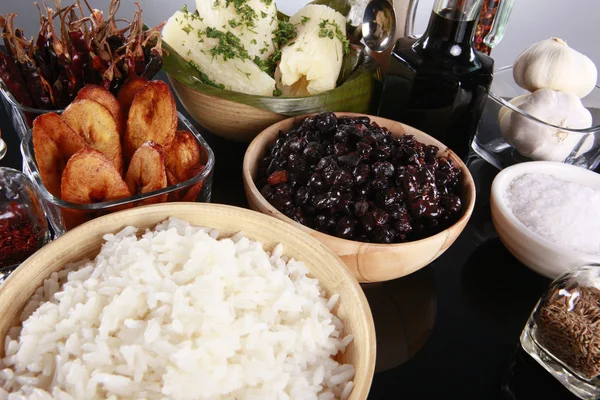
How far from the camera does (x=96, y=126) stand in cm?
88

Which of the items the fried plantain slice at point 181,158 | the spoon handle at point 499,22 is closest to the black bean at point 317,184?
the fried plantain slice at point 181,158

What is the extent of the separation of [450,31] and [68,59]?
86 centimetres

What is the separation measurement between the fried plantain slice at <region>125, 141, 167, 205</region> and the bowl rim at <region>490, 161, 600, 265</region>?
0.68 metres

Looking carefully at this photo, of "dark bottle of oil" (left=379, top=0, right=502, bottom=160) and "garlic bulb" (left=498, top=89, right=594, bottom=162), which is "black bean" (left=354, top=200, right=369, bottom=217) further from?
"garlic bulb" (left=498, top=89, right=594, bottom=162)

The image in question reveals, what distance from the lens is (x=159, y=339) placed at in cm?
62

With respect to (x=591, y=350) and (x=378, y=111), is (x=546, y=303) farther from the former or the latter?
(x=378, y=111)

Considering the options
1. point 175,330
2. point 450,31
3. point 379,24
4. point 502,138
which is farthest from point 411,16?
point 175,330

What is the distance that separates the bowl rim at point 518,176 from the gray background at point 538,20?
1704 millimetres

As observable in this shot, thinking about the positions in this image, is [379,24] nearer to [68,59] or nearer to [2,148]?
[68,59]

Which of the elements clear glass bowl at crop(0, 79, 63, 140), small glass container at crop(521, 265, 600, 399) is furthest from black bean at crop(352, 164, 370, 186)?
clear glass bowl at crop(0, 79, 63, 140)

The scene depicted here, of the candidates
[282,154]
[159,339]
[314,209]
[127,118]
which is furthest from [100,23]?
[159,339]

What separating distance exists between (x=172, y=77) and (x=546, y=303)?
931 millimetres

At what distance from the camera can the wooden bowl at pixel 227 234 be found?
0.67 m

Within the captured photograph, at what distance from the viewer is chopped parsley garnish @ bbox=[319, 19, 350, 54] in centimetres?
125
